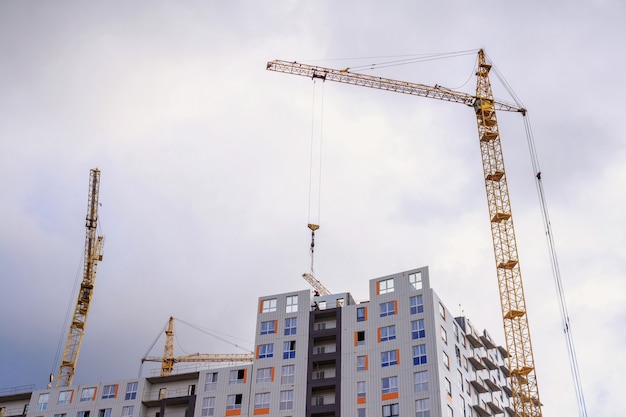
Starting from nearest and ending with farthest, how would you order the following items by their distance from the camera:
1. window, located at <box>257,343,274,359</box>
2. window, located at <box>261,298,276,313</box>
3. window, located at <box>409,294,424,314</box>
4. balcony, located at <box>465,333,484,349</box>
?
window, located at <box>409,294,424,314</box> → window, located at <box>257,343,274,359</box> → window, located at <box>261,298,276,313</box> → balcony, located at <box>465,333,484,349</box>

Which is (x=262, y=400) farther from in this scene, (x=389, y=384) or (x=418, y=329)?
(x=418, y=329)

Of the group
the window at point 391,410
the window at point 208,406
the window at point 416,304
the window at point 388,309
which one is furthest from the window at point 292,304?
the window at point 391,410

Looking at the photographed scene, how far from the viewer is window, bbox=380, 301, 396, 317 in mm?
129875

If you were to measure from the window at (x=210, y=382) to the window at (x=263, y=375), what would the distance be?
25.6 feet

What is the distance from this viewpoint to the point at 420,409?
11875cm

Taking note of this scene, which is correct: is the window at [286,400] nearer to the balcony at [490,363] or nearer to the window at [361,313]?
the window at [361,313]

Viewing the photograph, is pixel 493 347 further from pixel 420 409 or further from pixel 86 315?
pixel 86 315

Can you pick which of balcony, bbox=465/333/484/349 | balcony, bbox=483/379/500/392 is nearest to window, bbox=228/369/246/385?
balcony, bbox=465/333/484/349

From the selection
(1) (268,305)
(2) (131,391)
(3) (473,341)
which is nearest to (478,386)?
(3) (473,341)

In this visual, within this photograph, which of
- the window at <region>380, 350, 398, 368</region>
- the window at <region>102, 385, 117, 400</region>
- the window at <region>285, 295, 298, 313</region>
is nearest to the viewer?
the window at <region>380, 350, 398, 368</region>

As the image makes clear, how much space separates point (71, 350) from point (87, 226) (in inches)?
1106

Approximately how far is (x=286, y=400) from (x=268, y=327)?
46.4 feet

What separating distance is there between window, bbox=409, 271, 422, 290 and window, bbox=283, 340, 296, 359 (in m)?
21.7

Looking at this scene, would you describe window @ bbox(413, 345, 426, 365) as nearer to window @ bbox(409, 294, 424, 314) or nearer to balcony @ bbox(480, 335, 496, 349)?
window @ bbox(409, 294, 424, 314)
